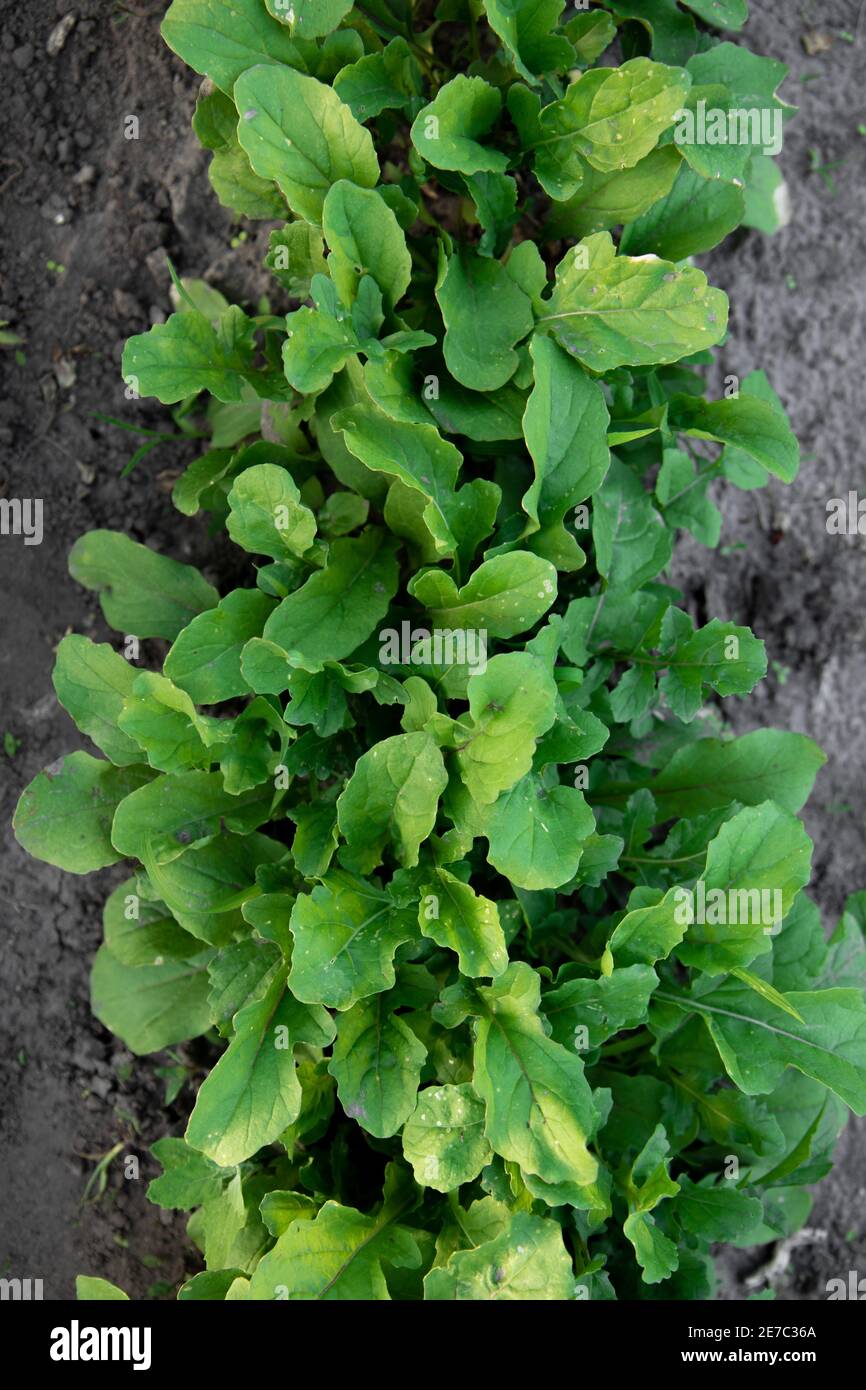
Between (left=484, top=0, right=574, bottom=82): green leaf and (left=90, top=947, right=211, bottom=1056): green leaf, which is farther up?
(left=484, top=0, right=574, bottom=82): green leaf

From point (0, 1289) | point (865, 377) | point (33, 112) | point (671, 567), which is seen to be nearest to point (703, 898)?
point (671, 567)

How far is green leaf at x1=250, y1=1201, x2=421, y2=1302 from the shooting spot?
2.04 m

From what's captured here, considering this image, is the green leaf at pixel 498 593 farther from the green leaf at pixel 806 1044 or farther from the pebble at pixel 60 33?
the pebble at pixel 60 33

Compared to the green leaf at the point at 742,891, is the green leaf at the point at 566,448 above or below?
above

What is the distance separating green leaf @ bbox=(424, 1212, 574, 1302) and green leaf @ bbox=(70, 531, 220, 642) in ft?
4.45

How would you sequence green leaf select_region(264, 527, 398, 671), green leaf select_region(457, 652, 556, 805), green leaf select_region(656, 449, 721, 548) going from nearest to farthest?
green leaf select_region(457, 652, 556, 805)
green leaf select_region(264, 527, 398, 671)
green leaf select_region(656, 449, 721, 548)

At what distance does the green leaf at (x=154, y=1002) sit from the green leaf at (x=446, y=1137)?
0.63m

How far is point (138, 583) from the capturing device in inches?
95.2

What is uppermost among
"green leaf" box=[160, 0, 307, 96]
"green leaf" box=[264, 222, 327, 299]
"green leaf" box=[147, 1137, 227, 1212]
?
"green leaf" box=[160, 0, 307, 96]

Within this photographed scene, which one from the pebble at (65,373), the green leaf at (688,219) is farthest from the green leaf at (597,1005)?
the pebble at (65,373)

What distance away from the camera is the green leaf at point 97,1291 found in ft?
7.48

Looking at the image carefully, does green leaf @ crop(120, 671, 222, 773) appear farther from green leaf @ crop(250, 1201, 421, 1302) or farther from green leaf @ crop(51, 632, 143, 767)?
green leaf @ crop(250, 1201, 421, 1302)

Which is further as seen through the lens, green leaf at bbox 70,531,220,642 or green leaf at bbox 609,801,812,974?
green leaf at bbox 70,531,220,642

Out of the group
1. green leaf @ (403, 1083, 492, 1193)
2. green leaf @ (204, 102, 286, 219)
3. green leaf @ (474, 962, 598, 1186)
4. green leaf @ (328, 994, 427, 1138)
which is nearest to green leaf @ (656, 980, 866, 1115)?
green leaf @ (474, 962, 598, 1186)
